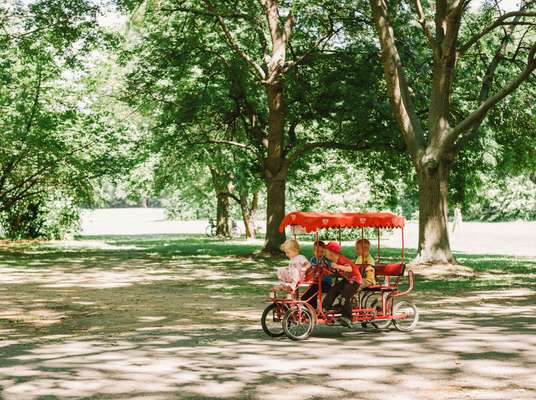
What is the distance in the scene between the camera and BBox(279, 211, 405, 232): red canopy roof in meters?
11.5

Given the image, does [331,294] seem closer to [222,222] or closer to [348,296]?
[348,296]

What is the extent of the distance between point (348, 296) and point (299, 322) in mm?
850

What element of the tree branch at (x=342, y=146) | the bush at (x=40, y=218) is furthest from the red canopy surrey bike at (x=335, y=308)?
the bush at (x=40, y=218)

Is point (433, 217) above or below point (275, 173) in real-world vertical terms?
below

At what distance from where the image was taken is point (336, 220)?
11.7 m

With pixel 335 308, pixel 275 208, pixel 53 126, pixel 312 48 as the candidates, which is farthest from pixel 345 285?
pixel 53 126

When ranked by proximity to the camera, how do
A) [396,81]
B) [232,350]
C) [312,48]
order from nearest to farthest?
[232,350] < [396,81] < [312,48]

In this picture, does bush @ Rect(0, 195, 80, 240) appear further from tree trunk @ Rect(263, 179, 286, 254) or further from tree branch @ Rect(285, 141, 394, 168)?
tree branch @ Rect(285, 141, 394, 168)

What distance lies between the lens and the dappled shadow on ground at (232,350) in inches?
295

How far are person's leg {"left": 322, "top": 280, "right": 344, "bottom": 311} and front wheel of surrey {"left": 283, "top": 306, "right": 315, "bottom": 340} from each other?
45cm

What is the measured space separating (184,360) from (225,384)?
1.44 metres

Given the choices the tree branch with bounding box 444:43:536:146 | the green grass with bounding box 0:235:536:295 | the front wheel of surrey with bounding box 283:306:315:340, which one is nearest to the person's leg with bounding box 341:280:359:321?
the front wheel of surrey with bounding box 283:306:315:340

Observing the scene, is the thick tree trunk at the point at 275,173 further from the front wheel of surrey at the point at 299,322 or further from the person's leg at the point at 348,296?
the front wheel of surrey at the point at 299,322

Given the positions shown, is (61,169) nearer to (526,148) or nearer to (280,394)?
(526,148)
